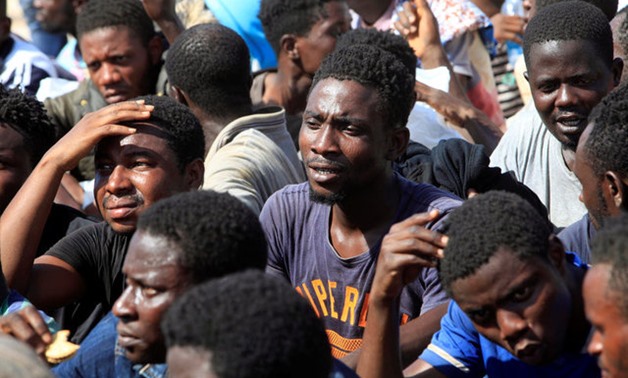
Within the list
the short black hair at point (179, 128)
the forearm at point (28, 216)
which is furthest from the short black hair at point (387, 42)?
the forearm at point (28, 216)

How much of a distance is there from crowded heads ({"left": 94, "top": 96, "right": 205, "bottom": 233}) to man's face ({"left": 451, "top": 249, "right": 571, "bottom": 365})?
5.36 feet

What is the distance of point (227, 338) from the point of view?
9.87 feet

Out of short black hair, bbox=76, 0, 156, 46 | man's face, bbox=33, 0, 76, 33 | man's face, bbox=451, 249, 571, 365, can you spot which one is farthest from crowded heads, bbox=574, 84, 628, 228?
man's face, bbox=33, 0, 76, 33

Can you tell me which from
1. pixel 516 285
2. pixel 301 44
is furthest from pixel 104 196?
pixel 301 44

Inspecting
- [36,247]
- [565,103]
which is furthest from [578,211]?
[36,247]

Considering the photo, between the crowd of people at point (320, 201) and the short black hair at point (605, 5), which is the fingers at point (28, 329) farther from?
the short black hair at point (605, 5)

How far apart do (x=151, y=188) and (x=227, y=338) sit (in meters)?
1.96

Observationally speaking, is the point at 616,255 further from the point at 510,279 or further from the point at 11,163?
the point at 11,163

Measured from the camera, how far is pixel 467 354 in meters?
4.09

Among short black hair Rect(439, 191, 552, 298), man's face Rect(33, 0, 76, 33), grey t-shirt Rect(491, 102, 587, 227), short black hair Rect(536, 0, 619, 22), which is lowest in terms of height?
man's face Rect(33, 0, 76, 33)

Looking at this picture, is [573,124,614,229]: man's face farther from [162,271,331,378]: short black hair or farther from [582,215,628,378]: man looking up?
[162,271,331,378]: short black hair

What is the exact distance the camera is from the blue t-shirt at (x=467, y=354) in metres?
3.96

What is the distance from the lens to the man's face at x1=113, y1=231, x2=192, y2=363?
12.1ft

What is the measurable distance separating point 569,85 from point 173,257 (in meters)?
2.54
